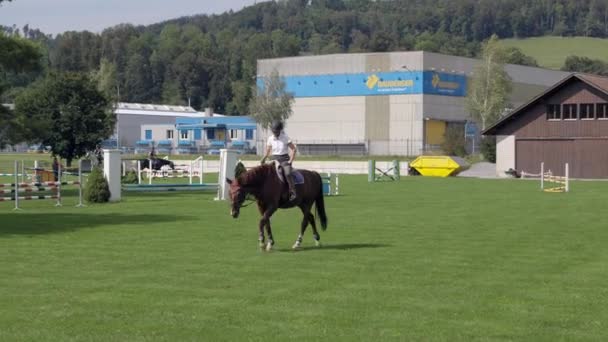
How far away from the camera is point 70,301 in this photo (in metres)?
11.7

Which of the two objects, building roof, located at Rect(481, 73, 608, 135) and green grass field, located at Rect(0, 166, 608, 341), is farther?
building roof, located at Rect(481, 73, 608, 135)

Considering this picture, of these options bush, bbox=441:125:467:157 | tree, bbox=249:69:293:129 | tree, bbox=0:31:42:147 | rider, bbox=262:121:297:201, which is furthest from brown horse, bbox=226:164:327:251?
tree, bbox=249:69:293:129

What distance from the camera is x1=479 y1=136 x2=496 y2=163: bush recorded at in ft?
260

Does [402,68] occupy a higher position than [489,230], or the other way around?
[402,68]

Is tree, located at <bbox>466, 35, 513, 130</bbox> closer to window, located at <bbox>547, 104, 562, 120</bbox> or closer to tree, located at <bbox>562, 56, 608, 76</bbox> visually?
window, located at <bbox>547, 104, 562, 120</bbox>

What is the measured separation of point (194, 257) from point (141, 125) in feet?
374

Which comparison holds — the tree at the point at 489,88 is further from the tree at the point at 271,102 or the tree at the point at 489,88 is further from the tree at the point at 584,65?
the tree at the point at 584,65

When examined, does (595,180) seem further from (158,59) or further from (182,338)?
(158,59)

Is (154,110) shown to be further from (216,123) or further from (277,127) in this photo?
(277,127)

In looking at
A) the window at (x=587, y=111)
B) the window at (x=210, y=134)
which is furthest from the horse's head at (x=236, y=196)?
the window at (x=210, y=134)

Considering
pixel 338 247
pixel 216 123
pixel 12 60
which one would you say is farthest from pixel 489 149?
pixel 338 247

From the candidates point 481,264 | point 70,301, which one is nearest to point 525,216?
point 481,264

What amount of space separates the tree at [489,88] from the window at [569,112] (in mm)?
34030

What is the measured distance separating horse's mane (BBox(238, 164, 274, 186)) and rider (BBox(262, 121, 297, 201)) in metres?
0.30
